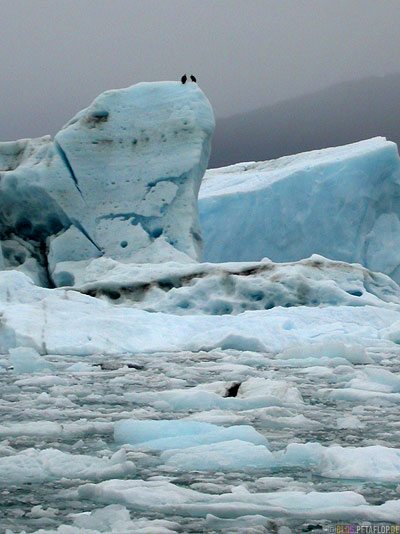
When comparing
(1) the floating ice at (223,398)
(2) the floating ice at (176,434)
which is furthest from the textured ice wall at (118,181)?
(2) the floating ice at (176,434)

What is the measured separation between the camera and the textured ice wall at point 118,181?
14352mm

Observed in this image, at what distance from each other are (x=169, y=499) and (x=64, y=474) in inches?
19.6

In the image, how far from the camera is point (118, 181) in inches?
580

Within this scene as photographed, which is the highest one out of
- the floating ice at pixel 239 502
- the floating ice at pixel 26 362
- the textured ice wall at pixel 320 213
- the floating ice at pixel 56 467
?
the textured ice wall at pixel 320 213

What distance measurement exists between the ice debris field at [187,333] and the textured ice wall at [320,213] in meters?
0.05

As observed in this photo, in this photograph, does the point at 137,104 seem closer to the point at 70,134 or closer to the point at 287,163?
the point at 70,134

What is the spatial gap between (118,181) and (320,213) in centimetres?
560

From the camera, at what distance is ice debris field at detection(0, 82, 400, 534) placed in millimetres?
2227

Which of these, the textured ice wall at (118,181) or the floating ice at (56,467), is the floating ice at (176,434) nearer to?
the floating ice at (56,467)

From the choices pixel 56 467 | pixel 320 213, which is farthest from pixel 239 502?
pixel 320 213

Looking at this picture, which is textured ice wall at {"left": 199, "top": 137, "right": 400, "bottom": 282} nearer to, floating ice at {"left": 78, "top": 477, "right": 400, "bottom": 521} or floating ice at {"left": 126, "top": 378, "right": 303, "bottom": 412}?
floating ice at {"left": 126, "top": 378, "right": 303, "bottom": 412}

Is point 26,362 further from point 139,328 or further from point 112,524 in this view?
point 112,524

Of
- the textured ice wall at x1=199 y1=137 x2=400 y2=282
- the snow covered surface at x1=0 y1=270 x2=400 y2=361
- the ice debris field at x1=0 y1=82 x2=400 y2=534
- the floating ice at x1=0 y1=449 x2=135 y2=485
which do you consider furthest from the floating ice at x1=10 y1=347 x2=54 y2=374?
the textured ice wall at x1=199 y1=137 x2=400 y2=282

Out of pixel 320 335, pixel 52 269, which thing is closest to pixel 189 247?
pixel 52 269
